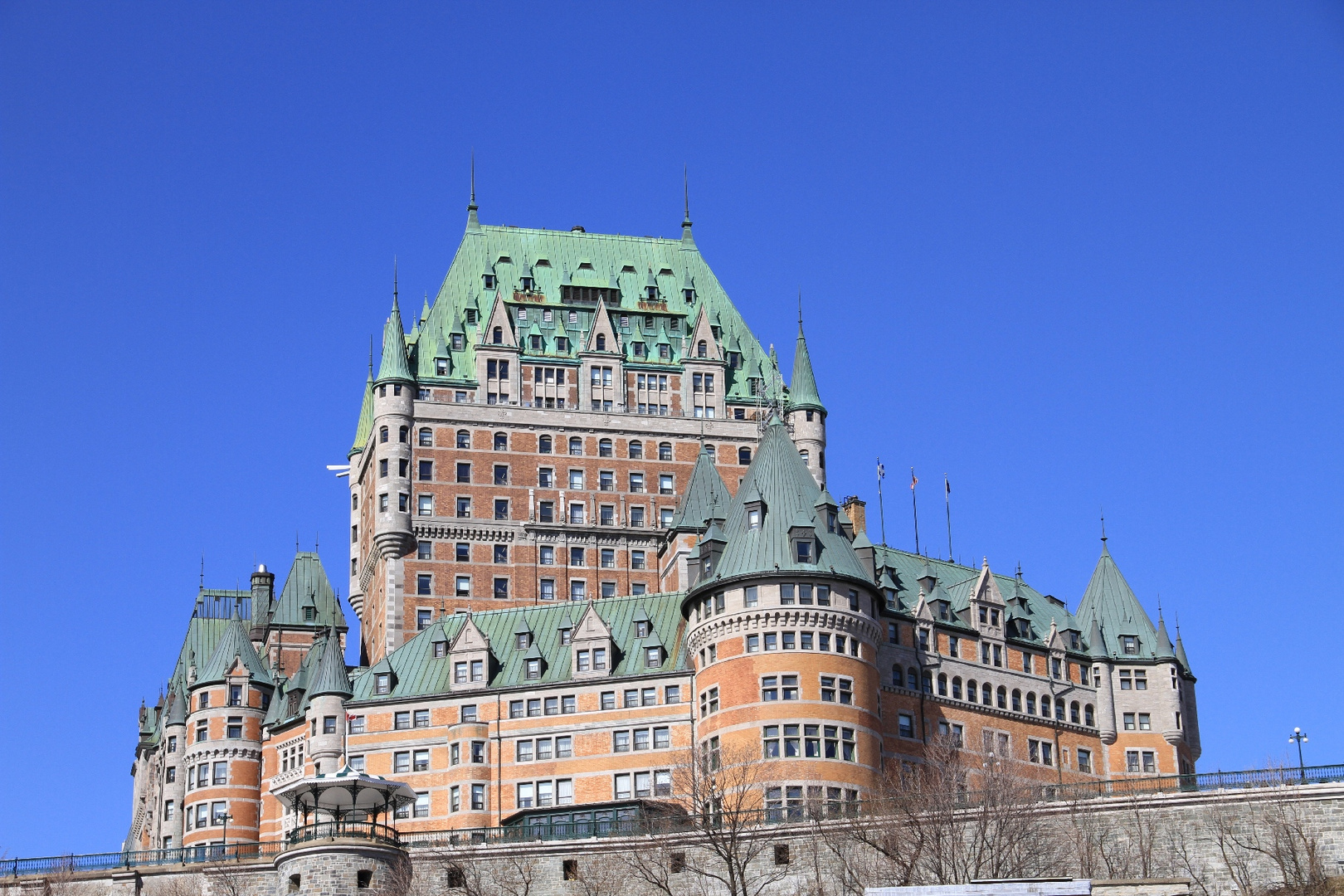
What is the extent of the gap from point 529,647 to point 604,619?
455 centimetres

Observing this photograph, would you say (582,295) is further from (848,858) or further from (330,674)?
(848,858)

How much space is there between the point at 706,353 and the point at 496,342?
49.1 ft

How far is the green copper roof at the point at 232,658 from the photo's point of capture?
14538 cm

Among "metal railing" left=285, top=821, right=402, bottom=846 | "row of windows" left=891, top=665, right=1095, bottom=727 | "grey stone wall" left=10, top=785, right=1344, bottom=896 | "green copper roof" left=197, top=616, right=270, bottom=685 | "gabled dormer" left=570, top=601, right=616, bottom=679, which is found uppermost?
"green copper roof" left=197, top=616, right=270, bottom=685

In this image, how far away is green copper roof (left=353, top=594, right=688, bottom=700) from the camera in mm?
Result: 128375

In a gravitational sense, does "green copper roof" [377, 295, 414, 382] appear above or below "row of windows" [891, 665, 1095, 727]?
above

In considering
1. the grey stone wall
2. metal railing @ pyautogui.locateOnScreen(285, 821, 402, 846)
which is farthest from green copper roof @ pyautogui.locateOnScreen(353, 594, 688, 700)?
metal railing @ pyautogui.locateOnScreen(285, 821, 402, 846)

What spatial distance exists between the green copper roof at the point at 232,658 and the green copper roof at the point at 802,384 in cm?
3957

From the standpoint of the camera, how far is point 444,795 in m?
126

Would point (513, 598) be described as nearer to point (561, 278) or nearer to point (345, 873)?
point (561, 278)

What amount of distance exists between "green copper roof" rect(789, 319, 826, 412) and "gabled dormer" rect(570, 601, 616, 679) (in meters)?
33.1

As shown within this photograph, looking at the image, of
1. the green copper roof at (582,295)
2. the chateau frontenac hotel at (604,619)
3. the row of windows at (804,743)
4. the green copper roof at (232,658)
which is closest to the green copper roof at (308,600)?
the chateau frontenac hotel at (604,619)

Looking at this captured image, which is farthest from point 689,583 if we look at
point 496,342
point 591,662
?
point 496,342

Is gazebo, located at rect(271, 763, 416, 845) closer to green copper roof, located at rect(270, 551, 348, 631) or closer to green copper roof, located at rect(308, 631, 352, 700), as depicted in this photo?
green copper roof, located at rect(308, 631, 352, 700)
